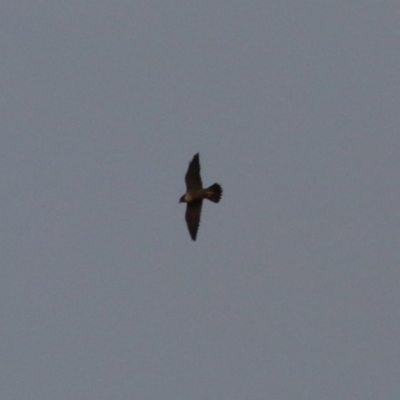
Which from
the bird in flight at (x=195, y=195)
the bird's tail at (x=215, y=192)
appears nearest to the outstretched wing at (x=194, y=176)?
the bird in flight at (x=195, y=195)

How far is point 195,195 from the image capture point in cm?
3703

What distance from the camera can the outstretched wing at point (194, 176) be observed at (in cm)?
3684

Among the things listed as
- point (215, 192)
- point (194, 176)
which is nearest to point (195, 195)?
point (194, 176)

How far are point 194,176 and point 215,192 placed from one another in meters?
0.95

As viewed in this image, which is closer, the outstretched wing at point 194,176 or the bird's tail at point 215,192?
the bird's tail at point 215,192

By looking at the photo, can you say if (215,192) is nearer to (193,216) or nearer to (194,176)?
(194,176)

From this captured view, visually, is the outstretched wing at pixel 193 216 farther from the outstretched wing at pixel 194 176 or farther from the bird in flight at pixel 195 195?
the outstretched wing at pixel 194 176

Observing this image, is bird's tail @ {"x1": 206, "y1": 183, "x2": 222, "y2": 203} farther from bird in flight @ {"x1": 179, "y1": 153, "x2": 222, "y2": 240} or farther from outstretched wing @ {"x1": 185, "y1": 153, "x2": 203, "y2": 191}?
outstretched wing @ {"x1": 185, "y1": 153, "x2": 203, "y2": 191}

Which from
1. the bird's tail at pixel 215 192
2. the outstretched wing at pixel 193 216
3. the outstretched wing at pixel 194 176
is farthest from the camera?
the outstretched wing at pixel 193 216

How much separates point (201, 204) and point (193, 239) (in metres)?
1.15

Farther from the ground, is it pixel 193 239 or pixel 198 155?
pixel 198 155

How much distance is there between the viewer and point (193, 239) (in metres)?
37.2

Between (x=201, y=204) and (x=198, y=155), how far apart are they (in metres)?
1.64

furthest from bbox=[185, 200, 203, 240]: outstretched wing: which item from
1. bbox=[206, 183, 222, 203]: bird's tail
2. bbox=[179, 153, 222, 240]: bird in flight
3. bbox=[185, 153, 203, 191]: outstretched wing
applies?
bbox=[206, 183, 222, 203]: bird's tail
